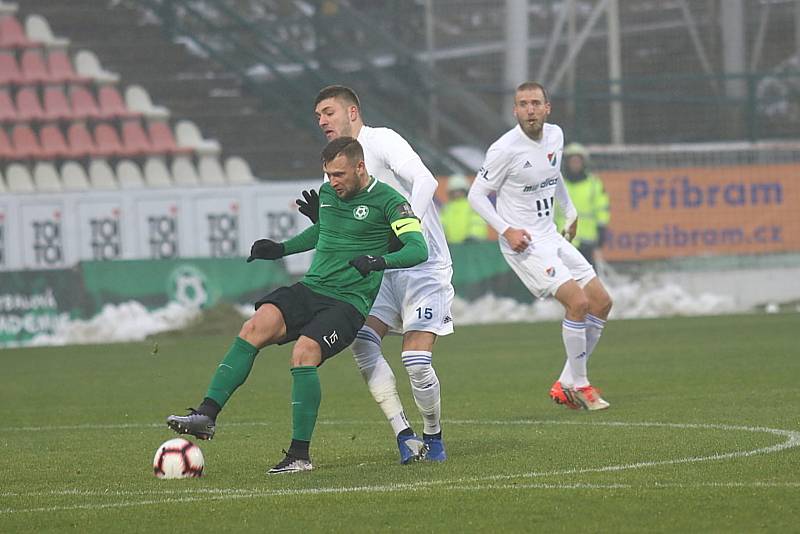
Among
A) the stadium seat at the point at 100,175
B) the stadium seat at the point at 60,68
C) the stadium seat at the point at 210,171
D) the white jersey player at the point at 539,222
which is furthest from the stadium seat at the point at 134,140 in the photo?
the white jersey player at the point at 539,222

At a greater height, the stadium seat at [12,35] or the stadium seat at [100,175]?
the stadium seat at [12,35]

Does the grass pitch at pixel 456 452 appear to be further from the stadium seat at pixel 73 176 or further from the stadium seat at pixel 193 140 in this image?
the stadium seat at pixel 193 140

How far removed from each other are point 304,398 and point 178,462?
27.8 inches

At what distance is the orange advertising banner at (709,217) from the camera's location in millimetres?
24297

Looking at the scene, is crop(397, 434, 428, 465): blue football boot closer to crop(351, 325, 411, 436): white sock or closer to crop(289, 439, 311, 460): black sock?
crop(351, 325, 411, 436): white sock

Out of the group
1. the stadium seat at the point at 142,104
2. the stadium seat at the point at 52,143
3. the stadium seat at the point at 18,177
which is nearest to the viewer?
the stadium seat at the point at 18,177

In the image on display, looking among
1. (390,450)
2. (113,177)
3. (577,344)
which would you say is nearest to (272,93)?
(113,177)

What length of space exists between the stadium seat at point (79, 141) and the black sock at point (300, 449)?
19.6 m

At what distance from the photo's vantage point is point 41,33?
2825 cm

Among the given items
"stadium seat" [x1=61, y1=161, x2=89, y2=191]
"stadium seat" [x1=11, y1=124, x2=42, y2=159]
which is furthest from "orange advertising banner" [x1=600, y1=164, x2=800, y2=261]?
"stadium seat" [x1=11, y1=124, x2=42, y2=159]

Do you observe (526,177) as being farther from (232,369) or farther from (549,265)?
(232,369)

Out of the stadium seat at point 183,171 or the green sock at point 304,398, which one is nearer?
the green sock at point 304,398

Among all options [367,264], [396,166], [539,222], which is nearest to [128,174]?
[539,222]

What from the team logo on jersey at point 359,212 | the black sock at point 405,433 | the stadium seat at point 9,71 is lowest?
the black sock at point 405,433
